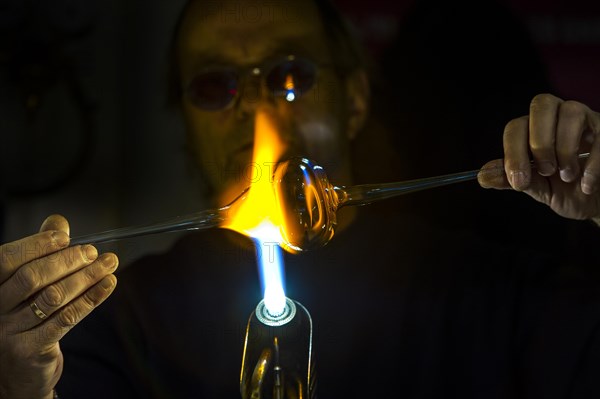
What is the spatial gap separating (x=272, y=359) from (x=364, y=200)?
16 centimetres

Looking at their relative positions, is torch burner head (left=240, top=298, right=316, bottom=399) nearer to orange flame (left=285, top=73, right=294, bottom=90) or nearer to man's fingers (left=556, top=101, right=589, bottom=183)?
man's fingers (left=556, top=101, right=589, bottom=183)

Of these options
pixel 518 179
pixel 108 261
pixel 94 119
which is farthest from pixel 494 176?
pixel 94 119

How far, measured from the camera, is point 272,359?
50 cm

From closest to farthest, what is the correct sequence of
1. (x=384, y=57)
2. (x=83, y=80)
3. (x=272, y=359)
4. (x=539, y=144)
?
(x=272, y=359) → (x=539, y=144) → (x=384, y=57) → (x=83, y=80)

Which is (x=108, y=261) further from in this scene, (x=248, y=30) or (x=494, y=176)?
(x=248, y=30)

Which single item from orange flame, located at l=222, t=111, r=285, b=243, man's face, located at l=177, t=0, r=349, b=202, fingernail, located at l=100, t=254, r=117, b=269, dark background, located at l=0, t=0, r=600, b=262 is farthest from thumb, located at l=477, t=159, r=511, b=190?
dark background, located at l=0, t=0, r=600, b=262

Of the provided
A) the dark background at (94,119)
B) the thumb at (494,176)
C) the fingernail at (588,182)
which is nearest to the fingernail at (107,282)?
the thumb at (494,176)

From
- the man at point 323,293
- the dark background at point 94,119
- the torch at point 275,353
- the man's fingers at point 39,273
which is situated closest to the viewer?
the torch at point 275,353

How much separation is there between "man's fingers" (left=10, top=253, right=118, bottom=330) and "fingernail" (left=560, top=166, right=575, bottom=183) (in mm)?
420

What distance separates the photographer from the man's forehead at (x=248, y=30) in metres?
1.05

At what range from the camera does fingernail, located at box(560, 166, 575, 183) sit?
64cm

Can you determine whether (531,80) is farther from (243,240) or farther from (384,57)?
(243,240)

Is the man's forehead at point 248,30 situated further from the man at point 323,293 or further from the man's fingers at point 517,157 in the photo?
the man's fingers at point 517,157

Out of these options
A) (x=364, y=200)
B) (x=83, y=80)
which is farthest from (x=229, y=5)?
(x=364, y=200)
